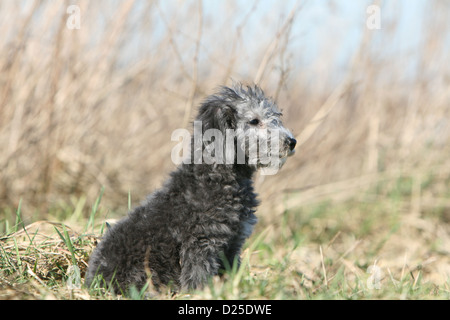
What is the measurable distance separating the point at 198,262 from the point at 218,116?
1.00 metres

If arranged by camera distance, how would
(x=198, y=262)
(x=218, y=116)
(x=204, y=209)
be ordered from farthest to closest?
(x=218, y=116) → (x=204, y=209) → (x=198, y=262)

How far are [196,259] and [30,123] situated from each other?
359 cm

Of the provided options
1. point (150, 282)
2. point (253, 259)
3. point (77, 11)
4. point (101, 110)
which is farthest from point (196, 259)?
point (101, 110)

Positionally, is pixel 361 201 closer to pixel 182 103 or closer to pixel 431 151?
pixel 431 151

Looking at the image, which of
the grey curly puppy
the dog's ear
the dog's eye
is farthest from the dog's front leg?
the dog's eye

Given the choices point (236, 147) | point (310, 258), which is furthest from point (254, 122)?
point (310, 258)

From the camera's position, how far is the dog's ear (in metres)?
3.71

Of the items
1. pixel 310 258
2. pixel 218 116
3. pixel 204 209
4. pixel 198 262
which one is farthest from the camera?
pixel 310 258

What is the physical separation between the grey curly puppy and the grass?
5.8 inches

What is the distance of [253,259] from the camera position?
17.4 feet

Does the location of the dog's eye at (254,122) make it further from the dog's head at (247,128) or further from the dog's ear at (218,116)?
the dog's ear at (218,116)

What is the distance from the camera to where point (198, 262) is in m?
3.36

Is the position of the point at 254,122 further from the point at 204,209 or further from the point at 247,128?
the point at 204,209
